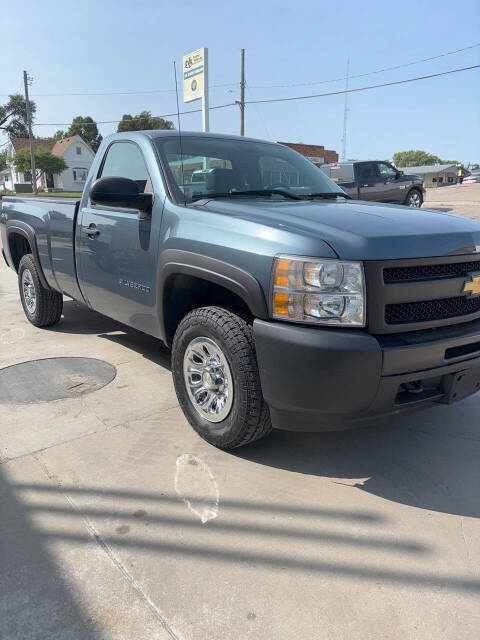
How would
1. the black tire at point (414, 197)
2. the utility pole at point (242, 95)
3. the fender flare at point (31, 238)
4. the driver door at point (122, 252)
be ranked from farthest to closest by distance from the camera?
1. the utility pole at point (242, 95)
2. the black tire at point (414, 197)
3. the fender flare at point (31, 238)
4. the driver door at point (122, 252)

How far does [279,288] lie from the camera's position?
7.87 ft

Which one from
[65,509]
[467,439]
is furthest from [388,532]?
[65,509]

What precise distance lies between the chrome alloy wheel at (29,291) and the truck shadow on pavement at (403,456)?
3567mm

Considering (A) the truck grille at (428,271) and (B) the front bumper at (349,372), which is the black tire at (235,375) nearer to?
(B) the front bumper at (349,372)

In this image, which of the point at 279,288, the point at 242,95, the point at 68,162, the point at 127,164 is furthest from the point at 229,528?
the point at 68,162

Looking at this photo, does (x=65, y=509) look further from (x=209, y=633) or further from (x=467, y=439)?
(x=467, y=439)

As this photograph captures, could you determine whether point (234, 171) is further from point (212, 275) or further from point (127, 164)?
point (212, 275)

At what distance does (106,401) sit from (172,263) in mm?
1291

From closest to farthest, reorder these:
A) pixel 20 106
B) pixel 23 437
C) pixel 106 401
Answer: pixel 23 437, pixel 106 401, pixel 20 106

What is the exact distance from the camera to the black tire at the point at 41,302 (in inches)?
213

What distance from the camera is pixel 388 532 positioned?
2.36 meters

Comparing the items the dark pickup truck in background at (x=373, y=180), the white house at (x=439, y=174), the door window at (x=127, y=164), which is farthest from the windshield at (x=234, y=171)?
the white house at (x=439, y=174)

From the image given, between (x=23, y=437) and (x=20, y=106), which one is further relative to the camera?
(x=20, y=106)

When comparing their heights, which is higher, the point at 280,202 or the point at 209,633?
the point at 280,202
